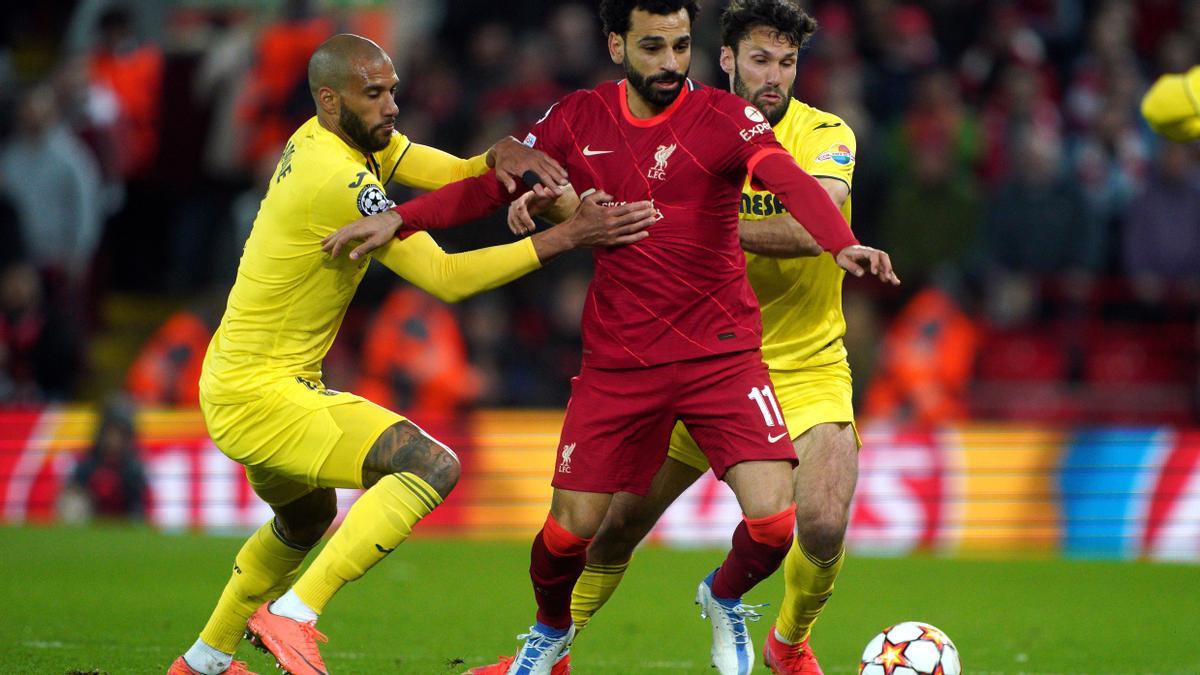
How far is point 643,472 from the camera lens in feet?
22.7

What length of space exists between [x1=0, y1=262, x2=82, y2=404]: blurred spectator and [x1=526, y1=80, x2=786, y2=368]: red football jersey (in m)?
10.6

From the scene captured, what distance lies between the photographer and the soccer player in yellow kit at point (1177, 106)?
20.0 ft

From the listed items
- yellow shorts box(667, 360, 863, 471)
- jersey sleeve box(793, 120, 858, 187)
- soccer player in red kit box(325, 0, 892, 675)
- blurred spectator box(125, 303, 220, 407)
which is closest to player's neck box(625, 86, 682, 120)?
soccer player in red kit box(325, 0, 892, 675)

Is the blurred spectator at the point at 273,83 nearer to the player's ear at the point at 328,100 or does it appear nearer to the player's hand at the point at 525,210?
the player's ear at the point at 328,100

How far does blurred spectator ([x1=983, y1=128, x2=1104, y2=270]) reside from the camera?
14953mm

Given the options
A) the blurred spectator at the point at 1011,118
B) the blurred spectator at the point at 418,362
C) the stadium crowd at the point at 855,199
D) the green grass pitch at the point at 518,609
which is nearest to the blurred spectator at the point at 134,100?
the stadium crowd at the point at 855,199

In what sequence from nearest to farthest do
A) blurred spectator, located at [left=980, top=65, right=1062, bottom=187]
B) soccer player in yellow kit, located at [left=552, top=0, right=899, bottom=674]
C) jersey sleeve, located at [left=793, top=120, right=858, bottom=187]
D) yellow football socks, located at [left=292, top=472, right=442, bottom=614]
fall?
yellow football socks, located at [left=292, top=472, right=442, bottom=614], soccer player in yellow kit, located at [left=552, top=0, right=899, bottom=674], jersey sleeve, located at [left=793, top=120, right=858, bottom=187], blurred spectator, located at [left=980, top=65, right=1062, bottom=187]

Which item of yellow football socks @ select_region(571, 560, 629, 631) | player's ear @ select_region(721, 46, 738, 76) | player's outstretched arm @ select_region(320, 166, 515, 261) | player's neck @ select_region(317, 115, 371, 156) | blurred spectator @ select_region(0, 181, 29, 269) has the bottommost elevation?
blurred spectator @ select_region(0, 181, 29, 269)

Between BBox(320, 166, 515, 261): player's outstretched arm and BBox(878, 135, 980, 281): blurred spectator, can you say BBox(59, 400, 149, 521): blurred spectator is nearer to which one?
BBox(878, 135, 980, 281): blurred spectator

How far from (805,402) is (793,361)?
20 centimetres

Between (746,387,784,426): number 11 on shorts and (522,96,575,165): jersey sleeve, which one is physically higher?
(522,96,575,165): jersey sleeve

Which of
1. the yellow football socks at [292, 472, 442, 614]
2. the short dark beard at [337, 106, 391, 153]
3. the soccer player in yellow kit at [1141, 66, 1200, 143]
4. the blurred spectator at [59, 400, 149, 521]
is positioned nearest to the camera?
the soccer player in yellow kit at [1141, 66, 1200, 143]

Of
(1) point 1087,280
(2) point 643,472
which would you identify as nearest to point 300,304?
(2) point 643,472

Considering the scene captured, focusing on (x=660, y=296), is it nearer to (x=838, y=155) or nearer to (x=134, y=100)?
(x=838, y=155)
